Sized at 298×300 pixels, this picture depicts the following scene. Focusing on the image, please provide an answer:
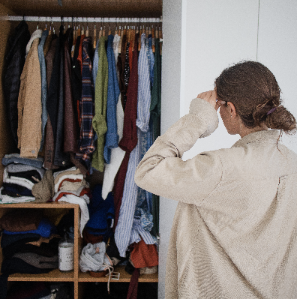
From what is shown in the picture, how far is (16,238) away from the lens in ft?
5.93

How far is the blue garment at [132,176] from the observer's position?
1.80 meters

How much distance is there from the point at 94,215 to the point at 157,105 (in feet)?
2.82

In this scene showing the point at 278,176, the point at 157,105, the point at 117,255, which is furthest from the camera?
the point at 117,255

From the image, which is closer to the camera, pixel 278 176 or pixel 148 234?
pixel 278 176

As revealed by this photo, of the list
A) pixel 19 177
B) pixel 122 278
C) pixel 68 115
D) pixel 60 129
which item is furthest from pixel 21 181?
pixel 122 278

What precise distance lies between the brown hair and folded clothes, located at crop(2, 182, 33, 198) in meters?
1.53

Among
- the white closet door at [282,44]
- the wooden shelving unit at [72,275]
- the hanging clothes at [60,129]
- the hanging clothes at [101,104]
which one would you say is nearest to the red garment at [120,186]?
the hanging clothes at [101,104]

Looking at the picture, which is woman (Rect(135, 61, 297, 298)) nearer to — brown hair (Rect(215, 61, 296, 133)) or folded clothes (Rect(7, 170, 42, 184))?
brown hair (Rect(215, 61, 296, 133))

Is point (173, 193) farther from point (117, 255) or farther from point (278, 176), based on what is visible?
point (117, 255)

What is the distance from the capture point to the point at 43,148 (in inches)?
73.4

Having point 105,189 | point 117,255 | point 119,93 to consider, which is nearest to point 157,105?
point 119,93

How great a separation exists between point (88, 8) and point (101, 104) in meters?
0.72

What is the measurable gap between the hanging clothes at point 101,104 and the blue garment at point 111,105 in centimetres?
3

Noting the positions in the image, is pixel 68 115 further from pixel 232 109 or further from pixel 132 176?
pixel 232 109
